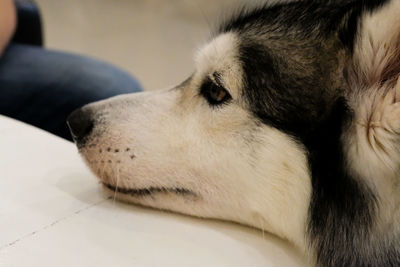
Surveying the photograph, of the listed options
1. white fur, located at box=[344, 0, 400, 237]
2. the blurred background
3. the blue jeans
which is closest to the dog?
white fur, located at box=[344, 0, 400, 237]

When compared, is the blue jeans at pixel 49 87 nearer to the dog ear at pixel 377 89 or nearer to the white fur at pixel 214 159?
the white fur at pixel 214 159

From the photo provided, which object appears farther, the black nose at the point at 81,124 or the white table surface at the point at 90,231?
the black nose at the point at 81,124

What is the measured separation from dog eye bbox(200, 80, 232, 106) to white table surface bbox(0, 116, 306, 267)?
257 mm

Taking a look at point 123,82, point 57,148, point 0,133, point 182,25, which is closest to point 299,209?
point 57,148

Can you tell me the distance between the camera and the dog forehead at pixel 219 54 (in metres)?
0.90

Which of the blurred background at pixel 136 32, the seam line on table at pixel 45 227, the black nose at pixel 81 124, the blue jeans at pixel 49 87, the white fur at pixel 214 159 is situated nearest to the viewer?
the seam line on table at pixel 45 227

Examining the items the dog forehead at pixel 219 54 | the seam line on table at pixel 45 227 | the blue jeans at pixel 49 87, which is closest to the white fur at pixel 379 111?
the dog forehead at pixel 219 54

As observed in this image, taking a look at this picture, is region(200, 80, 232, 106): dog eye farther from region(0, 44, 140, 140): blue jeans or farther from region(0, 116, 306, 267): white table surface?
region(0, 44, 140, 140): blue jeans

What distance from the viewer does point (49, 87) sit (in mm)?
1573

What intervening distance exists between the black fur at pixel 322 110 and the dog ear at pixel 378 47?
0.06ft

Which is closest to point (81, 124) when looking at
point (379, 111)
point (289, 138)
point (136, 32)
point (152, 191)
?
point (152, 191)

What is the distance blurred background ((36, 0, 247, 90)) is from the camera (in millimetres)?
3492

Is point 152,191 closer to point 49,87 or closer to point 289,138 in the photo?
point 289,138

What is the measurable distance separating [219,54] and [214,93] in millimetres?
87
